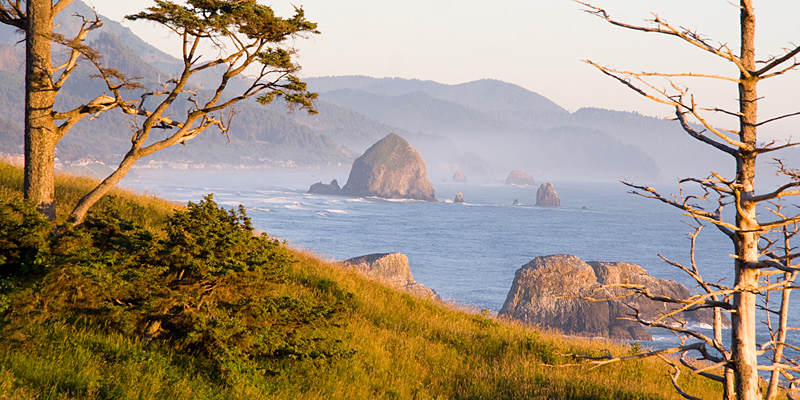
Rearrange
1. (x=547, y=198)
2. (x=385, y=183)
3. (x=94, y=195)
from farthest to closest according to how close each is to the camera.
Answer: (x=385, y=183) < (x=547, y=198) < (x=94, y=195)

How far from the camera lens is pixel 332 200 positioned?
172000 millimetres

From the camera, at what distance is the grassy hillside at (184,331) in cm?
661

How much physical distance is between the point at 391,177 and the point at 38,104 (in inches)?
7225

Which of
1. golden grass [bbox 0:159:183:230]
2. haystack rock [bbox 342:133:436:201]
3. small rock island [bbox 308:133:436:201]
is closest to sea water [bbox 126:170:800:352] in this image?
small rock island [bbox 308:133:436:201]

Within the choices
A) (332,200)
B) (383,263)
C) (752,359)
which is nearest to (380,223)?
(332,200)

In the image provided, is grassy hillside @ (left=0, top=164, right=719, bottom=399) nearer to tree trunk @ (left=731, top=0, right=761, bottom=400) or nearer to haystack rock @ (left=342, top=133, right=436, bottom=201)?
tree trunk @ (left=731, top=0, right=761, bottom=400)

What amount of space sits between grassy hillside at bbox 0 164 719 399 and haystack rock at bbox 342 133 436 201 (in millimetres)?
181116

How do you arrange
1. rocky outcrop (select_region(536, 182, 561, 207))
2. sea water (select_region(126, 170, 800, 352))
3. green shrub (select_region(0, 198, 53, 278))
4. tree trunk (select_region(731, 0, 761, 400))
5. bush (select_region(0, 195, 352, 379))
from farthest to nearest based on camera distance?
rocky outcrop (select_region(536, 182, 561, 207)) → sea water (select_region(126, 170, 800, 352)) → green shrub (select_region(0, 198, 53, 278)) → bush (select_region(0, 195, 352, 379)) → tree trunk (select_region(731, 0, 761, 400))

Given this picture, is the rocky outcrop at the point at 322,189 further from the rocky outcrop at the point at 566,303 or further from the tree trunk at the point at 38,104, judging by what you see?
the tree trunk at the point at 38,104

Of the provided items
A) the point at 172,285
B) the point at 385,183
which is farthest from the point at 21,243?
the point at 385,183

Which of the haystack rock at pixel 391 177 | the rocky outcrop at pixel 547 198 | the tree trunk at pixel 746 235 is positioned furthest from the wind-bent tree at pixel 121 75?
the haystack rock at pixel 391 177

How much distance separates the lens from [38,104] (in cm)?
1090

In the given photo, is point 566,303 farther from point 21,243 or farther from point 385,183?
point 385,183

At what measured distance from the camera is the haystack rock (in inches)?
7608
